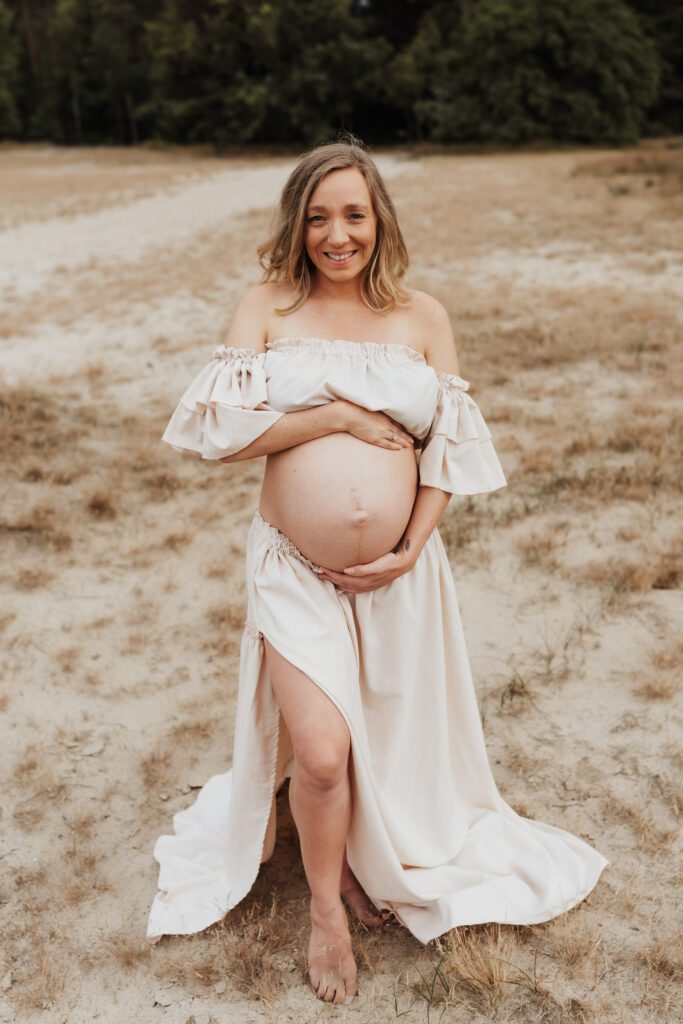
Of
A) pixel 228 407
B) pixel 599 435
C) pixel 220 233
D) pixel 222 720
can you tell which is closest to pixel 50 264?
pixel 220 233

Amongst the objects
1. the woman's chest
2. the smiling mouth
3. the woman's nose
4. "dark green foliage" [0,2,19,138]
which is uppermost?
the woman's nose

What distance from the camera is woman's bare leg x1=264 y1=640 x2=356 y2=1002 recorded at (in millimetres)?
2209

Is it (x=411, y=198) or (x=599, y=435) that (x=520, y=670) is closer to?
(x=599, y=435)

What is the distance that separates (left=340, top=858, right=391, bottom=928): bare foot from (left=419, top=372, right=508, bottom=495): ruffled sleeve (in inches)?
47.5

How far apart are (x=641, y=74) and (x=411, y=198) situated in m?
16.7

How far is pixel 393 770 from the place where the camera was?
2553 millimetres

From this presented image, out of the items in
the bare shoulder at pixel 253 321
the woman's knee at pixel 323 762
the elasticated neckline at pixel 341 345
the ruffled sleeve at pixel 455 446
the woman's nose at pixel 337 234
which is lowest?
the woman's knee at pixel 323 762

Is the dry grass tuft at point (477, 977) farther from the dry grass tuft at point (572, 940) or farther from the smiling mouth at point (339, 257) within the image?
the smiling mouth at point (339, 257)

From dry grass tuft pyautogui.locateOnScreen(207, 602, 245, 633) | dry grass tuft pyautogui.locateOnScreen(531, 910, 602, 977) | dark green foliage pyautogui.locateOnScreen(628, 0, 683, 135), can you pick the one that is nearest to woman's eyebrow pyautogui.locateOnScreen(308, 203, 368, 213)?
dry grass tuft pyautogui.locateOnScreen(531, 910, 602, 977)

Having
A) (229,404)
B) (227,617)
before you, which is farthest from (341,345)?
(227,617)

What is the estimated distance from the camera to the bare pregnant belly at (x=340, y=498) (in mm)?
2305

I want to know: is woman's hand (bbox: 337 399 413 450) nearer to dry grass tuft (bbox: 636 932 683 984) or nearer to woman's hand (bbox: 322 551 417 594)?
woman's hand (bbox: 322 551 417 594)

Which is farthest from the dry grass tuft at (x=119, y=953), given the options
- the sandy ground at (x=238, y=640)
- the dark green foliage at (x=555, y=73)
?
the dark green foliage at (x=555, y=73)

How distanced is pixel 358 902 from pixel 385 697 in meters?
0.65
